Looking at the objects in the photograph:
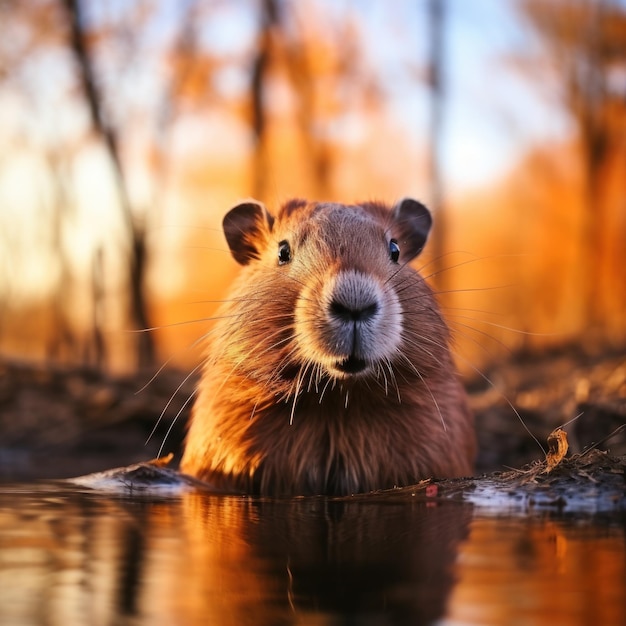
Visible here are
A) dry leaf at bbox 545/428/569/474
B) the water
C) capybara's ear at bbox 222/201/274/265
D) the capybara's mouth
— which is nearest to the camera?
the water

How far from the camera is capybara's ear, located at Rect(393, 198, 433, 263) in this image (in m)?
6.62

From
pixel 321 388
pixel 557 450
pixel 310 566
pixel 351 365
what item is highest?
pixel 351 365

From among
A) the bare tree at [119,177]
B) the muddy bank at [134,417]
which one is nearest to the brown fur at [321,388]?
the muddy bank at [134,417]

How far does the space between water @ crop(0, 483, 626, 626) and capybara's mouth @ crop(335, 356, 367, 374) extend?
0.70 meters

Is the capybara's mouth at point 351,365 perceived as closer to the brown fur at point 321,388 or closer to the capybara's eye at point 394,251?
the brown fur at point 321,388

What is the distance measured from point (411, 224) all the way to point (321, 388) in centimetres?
173

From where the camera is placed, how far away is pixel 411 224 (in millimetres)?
6688

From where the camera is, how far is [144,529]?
14.3 ft

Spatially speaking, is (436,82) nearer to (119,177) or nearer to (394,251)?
(119,177)

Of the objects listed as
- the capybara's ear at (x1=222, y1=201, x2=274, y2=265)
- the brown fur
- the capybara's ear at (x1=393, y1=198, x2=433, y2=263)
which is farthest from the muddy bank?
the brown fur

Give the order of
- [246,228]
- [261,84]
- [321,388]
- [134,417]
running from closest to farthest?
[321,388], [246,228], [134,417], [261,84]

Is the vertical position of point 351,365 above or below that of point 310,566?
above

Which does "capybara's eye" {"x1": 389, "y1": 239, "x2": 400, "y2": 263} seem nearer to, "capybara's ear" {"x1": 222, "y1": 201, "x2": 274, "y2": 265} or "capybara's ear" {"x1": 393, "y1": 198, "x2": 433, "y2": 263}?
"capybara's ear" {"x1": 393, "y1": 198, "x2": 433, "y2": 263}

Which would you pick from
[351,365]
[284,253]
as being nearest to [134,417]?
[284,253]
